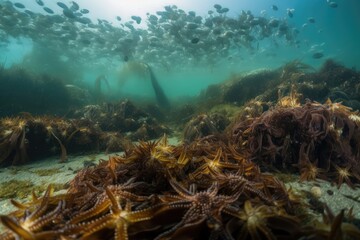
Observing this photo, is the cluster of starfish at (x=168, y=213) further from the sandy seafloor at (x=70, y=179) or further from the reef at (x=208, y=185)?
the sandy seafloor at (x=70, y=179)

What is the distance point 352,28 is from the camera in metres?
92.1

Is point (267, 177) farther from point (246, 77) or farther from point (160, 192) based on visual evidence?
point (246, 77)

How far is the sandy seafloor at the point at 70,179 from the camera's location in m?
3.25

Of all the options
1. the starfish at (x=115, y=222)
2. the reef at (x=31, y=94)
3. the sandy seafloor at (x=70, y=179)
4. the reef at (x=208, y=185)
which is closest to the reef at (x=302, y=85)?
the reef at (x=208, y=185)

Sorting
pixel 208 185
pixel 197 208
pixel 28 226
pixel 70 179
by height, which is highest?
pixel 28 226

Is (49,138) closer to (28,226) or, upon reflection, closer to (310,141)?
(28,226)

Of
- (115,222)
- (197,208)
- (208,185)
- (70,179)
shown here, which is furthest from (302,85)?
(115,222)

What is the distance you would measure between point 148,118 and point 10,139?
7.14 m

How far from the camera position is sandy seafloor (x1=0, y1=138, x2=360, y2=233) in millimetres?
3246

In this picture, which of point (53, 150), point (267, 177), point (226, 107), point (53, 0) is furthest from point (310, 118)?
point (53, 0)

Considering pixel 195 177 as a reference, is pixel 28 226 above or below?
above

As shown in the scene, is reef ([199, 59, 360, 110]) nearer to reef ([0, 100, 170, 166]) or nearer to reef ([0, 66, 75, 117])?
reef ([0, 100, 170, 166])

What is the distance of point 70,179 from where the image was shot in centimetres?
503

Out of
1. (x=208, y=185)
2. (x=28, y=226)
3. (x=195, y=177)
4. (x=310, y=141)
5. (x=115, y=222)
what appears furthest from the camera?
(x=310, y=141)
